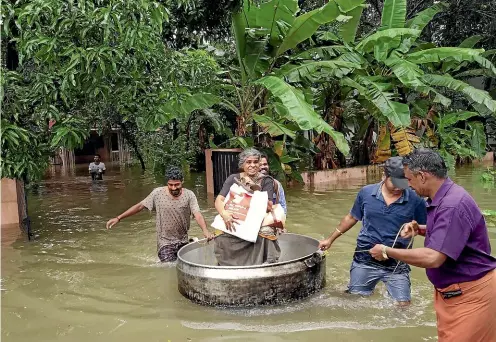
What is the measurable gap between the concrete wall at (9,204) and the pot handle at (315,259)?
6788mm

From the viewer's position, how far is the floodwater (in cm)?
454

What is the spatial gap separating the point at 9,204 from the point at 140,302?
562 cm

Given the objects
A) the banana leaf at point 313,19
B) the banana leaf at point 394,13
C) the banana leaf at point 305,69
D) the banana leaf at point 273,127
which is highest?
the banana leaf at point 394,13

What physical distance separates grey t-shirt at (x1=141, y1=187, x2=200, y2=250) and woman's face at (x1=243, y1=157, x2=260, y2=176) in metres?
1.34

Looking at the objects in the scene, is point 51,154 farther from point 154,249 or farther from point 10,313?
point 10,313

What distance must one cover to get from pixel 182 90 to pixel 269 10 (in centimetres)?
269

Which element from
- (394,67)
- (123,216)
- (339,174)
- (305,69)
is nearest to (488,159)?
(339,174)

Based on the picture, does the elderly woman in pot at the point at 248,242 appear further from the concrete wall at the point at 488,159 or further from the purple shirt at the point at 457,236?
the concrete wall at the point at 488,159

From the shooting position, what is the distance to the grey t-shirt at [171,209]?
6.21m

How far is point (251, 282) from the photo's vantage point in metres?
4.81

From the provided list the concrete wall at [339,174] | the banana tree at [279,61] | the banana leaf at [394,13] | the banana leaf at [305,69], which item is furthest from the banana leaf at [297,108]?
the concrete wall at [339,174]

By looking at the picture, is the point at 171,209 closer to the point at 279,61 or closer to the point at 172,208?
the point at 172,208

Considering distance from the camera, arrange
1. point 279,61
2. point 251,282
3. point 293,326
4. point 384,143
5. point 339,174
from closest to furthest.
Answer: point 293,326 → point 251,282 → point 279,61 → point 384,143 → point 339,174

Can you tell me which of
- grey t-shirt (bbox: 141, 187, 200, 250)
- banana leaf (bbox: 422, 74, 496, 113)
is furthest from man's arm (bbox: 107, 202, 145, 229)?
banana leaf (bbox: 422, 74, 496, 113)
